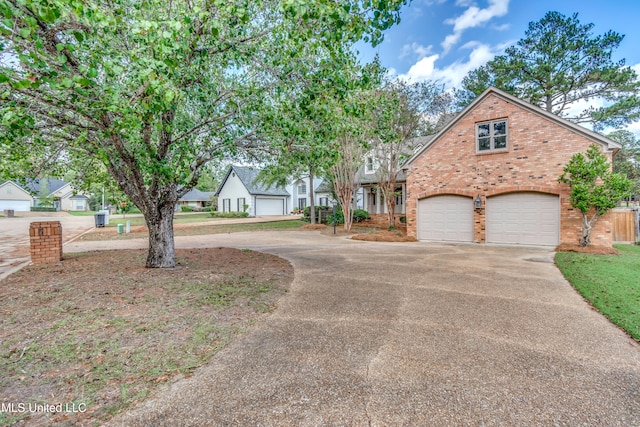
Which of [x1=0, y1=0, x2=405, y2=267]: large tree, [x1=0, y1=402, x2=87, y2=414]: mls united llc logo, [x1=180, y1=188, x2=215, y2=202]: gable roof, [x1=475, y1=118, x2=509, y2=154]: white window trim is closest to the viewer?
[x1=0, y1=402, x2=87, y2=414]: mls united llc logo

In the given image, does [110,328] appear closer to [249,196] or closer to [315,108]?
[315,108]

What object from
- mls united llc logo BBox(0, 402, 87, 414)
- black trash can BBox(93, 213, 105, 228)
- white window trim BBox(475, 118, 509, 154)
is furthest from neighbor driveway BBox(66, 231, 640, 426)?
black trash can BBox(93, 213, 105, 228)

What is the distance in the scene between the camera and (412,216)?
13.6 metres

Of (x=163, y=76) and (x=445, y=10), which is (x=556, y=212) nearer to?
(x=445, y=10)

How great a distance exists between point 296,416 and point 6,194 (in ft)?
208

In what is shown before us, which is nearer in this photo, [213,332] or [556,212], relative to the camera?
[213,332]

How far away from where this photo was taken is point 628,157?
95.9 feet

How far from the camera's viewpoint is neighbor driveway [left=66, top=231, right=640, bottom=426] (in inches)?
88.2

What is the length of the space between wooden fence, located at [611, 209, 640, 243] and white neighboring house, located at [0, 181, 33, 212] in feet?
216

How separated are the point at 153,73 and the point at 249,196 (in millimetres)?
29719

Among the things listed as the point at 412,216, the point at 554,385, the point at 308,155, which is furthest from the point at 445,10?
the point at 554,385

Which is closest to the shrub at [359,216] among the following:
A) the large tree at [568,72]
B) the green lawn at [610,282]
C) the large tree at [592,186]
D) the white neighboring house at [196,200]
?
the large tree at [568,72]

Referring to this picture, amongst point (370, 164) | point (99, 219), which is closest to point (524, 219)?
point (370, 164)

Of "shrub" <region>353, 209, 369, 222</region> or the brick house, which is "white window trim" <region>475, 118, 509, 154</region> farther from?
"shrub" <region>353, 209, 369, 222</region>
